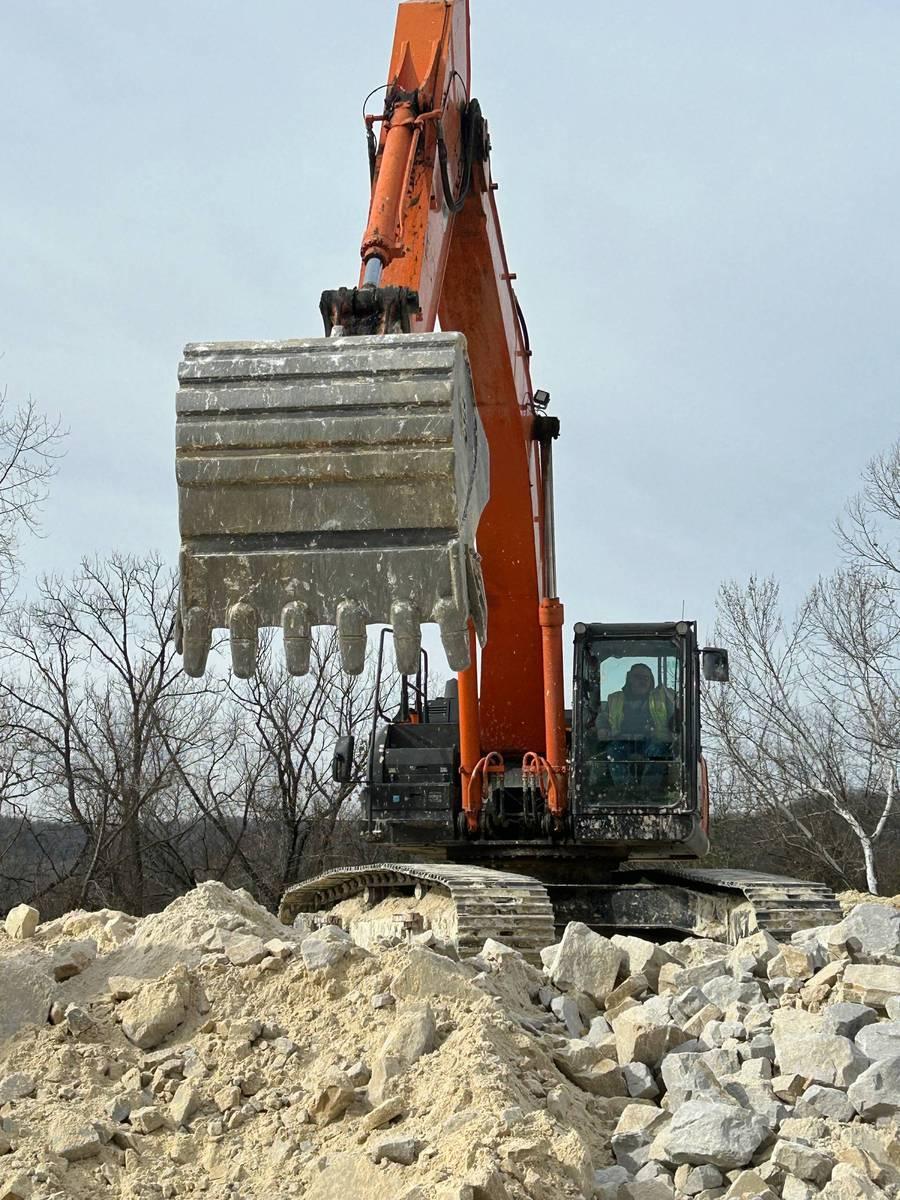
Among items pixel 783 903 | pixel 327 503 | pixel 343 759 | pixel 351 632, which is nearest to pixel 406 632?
pixel 351 632

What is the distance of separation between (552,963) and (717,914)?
2.79m

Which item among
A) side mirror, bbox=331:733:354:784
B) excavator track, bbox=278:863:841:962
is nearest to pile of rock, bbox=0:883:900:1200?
excavator track, bbox=278:863:841:962

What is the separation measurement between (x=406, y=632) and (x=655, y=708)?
194 inches

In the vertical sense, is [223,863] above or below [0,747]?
below

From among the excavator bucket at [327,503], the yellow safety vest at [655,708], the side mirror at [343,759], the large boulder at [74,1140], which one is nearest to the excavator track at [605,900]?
the side mirror at [343,759]

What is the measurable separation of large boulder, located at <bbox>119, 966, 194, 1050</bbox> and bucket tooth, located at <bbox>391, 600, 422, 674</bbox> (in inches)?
73.5

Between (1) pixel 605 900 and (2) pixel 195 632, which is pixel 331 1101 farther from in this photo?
(1) pixel 605 900

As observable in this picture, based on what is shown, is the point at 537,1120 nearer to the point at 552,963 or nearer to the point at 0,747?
the point at 552,963

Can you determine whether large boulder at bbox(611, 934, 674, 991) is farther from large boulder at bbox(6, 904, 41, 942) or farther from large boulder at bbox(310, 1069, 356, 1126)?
large boulder at bbox(6, 904, 41, 942)

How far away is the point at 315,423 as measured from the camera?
470 cm

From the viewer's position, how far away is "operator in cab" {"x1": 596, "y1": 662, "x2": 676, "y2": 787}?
29.9 ft

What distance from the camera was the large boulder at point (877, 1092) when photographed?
16.0 ft

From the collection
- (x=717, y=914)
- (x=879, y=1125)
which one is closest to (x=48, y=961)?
(x=879, y=1125)

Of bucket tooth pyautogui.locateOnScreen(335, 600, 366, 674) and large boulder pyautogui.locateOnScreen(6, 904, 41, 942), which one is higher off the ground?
bucket tooth pyautogui.locateOnScreen(335, 600, 366, 674)
